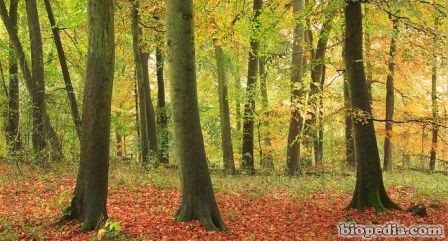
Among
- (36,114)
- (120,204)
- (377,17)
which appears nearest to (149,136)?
(36,114)

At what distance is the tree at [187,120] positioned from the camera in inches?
316

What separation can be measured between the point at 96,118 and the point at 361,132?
6.12 metres

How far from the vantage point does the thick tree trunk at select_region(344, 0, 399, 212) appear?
10078 millimetres

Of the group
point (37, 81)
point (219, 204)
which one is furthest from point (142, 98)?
point (219, 204)

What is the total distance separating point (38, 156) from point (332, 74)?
59.9 ft

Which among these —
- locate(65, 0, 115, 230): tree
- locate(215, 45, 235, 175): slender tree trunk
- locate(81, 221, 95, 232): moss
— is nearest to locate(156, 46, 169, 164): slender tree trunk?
locate(215, 45, 235, 175): slender tree trunk

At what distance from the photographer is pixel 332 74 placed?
26.7 meters

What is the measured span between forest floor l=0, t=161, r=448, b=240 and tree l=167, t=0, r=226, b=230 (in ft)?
1.26

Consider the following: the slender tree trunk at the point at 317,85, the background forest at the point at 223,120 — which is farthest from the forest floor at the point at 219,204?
the slender tree trunk at the point at 317,85

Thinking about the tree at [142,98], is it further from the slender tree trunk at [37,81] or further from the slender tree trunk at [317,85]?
the slender tree trunk at [317,85]

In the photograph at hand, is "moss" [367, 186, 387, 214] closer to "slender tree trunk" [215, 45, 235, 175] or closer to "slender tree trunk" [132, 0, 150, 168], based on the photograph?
"slender tree trunk" [215, 45, 235, 175]

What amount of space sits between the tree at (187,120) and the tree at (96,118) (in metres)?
1.19

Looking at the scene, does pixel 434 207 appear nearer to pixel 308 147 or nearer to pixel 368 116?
pixel 368 116

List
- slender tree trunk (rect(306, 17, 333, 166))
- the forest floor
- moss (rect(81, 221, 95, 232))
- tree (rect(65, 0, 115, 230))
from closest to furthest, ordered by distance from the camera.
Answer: moss (rect(81, 221, 95, 232)), tree (rect(65, 0, 115, 230)), the forest floor, slender tree trunk (rect(306, 17, 333, 166))
